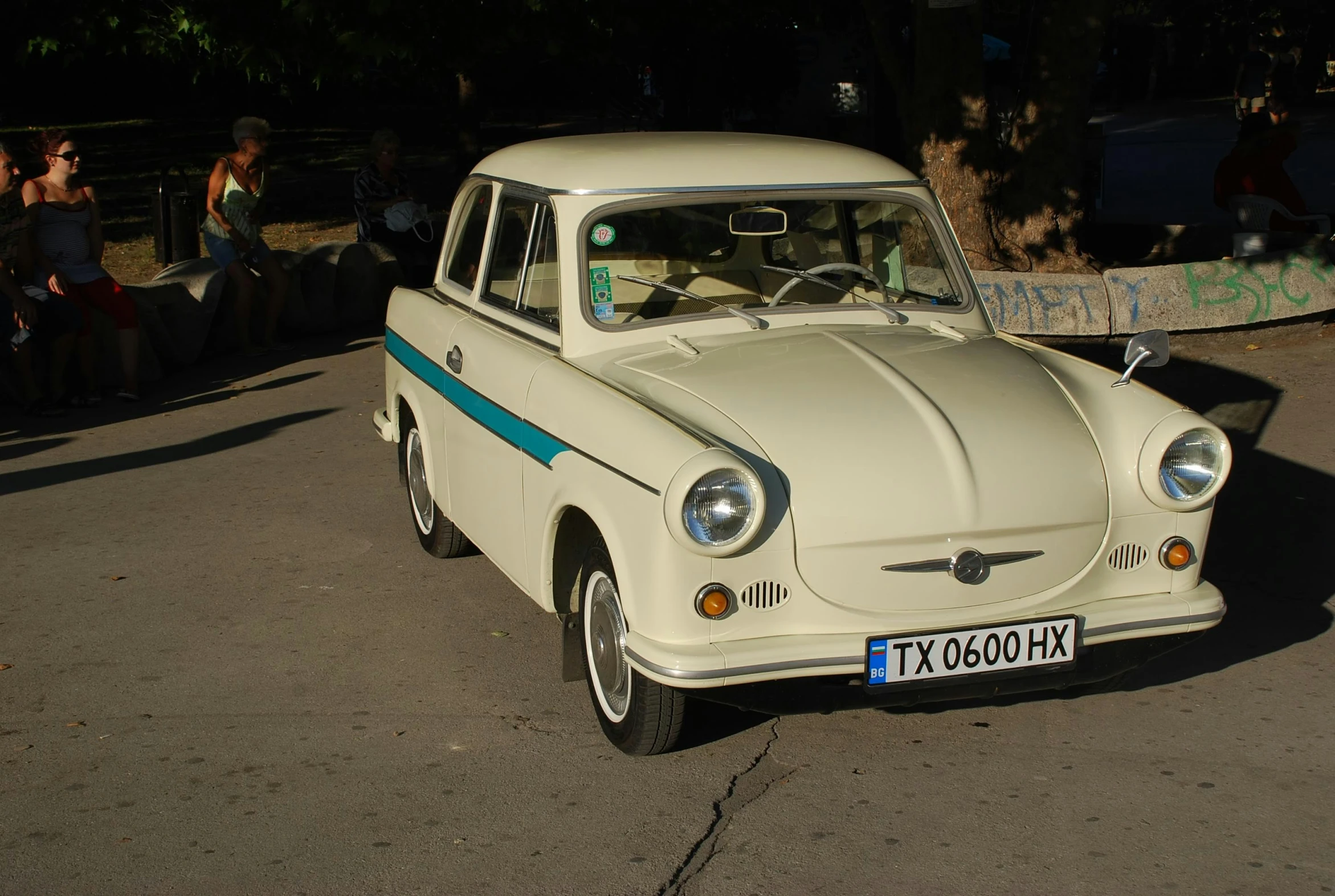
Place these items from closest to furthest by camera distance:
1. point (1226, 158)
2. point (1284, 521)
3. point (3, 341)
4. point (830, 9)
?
point (1284, 521) < point (3, 341) < point (1226, 158) < point (830, 9)

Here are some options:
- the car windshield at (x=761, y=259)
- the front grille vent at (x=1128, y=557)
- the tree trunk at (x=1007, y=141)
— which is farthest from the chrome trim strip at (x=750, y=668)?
the tree trunk at (x=1007, y=141)

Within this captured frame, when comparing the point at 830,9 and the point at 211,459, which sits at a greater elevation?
the point at 830,9

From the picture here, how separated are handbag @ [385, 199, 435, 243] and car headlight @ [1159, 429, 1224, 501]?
8813 mm

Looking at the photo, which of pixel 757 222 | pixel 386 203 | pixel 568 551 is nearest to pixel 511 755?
pixel 568 551

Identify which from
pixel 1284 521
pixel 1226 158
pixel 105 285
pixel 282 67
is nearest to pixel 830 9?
pixel 1226 158

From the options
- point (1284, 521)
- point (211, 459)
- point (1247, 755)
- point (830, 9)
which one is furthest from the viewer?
point (830, 9)

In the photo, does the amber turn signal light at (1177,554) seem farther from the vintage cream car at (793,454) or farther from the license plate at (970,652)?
the license plate at (970,652)

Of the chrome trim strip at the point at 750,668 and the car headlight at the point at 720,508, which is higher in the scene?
the car headlight at the point at 720,508

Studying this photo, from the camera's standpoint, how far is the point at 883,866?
3662mm

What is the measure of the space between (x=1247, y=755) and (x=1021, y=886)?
1.15 meters

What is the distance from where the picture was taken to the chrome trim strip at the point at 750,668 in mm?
3748

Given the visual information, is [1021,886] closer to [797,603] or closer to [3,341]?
[797,603]

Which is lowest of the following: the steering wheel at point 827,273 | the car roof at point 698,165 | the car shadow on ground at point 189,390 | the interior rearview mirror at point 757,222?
the car shadow on ground at point 189,390

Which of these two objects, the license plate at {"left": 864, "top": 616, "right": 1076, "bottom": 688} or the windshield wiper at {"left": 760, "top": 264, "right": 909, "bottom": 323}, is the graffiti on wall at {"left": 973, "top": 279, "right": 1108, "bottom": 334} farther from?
the license plate at {"left": 864, "top": 616, "right": 1076, "bottom": 688}
